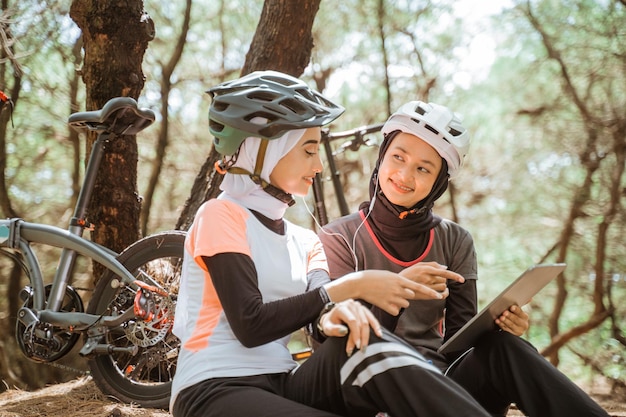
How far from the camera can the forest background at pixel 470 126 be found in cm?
581

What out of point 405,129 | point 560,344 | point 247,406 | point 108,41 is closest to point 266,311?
point 247,406

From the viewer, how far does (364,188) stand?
732cm

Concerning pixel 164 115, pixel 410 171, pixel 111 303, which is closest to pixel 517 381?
pixel 410 171

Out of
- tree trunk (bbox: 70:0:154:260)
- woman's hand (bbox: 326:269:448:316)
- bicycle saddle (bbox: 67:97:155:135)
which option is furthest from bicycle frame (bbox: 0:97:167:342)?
woman's hand (bbox: 326:269:448:316)

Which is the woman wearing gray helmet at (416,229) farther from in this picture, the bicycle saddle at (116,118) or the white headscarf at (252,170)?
the bicycle saddle at (116,118)

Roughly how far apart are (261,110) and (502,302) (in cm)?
92

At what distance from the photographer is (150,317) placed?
2.98 m

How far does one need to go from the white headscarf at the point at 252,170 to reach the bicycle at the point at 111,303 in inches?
46.1

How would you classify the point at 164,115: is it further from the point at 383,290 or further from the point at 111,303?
the point at 383,290

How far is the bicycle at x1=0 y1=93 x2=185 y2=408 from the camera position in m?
3.04

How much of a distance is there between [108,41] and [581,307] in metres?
4.96

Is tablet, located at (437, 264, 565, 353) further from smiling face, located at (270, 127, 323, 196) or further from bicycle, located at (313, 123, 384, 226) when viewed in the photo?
bicycle, located at (313, 123, 384, 226)

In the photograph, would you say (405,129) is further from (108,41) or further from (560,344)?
(560,344)

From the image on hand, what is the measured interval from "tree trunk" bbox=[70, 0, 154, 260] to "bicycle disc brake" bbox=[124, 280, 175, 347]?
0.75m
